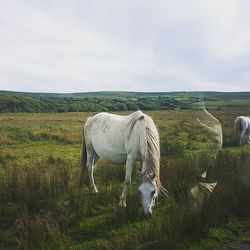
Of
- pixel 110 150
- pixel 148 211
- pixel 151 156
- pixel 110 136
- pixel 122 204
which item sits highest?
pixel 110 136

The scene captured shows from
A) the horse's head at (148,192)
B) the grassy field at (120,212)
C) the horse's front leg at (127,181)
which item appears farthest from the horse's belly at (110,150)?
the horse's head at (148,192)

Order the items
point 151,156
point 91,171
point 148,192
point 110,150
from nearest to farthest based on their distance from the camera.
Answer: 1. point 148,192
2. point 151,156
3. point 110,150
4. point 91,171

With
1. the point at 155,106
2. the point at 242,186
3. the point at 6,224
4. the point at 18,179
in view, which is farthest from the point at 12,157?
the point at 155,106

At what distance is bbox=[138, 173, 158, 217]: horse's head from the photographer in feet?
19.5

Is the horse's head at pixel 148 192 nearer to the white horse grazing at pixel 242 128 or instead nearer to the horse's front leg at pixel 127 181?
the horse's front leg at pixel 127 181

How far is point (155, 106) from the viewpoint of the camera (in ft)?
262

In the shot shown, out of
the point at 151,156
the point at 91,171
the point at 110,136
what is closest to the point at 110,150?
the point at 110,136

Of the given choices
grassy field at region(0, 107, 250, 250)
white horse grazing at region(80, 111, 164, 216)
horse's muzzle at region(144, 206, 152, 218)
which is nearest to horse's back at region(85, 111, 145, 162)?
white horse grazing at region(80, 111, 164, 216)

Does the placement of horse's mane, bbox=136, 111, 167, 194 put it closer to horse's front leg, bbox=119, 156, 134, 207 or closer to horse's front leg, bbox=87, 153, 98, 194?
horse's front leg, bbox=119, 156, 134, 207

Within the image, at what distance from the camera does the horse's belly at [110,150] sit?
7547mm

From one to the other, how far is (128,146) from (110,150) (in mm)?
704

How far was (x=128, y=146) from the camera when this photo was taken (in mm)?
7172

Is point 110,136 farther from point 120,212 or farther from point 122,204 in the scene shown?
point 120,212

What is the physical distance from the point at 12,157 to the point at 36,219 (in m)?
8.61
